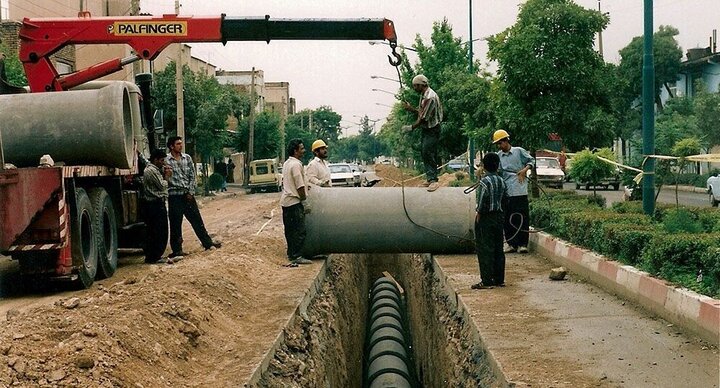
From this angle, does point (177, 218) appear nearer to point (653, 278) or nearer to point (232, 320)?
point (232, 320)

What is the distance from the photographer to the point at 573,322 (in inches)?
307

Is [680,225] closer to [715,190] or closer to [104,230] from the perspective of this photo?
[104,230]

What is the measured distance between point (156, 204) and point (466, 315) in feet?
18.8

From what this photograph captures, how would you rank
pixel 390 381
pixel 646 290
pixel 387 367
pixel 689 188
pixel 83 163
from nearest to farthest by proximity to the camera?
1. pixel 646 290
2. pixel 390 381
3. pixel 387 367
4. pixel 83 163
5. pixel 689 188

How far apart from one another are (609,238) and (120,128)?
6.13 m

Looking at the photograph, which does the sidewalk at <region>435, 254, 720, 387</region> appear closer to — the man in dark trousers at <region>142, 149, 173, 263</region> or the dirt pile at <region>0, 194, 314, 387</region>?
the dirt pile at <region>0, 194, 314, 387</region>

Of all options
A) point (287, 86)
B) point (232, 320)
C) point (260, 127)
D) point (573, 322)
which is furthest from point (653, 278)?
point (287, 86)

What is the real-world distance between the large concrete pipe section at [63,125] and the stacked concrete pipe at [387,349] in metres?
4.33

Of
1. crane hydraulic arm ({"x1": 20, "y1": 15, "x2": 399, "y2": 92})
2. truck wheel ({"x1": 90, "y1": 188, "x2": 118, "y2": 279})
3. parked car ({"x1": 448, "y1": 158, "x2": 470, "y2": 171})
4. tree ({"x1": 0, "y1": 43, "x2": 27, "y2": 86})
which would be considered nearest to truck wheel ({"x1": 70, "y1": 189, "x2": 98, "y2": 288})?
truck wheel ({"x1": 90, "y1": 188, "x2": 118, "y2": 279})

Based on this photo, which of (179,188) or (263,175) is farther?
(263,175)

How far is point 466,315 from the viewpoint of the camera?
8641 millimetres

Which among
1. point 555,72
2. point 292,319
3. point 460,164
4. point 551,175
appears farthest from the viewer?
point 460,164

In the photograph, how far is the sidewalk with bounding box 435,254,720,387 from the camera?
5.87 m

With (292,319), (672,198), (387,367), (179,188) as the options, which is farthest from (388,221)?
(672,198)
